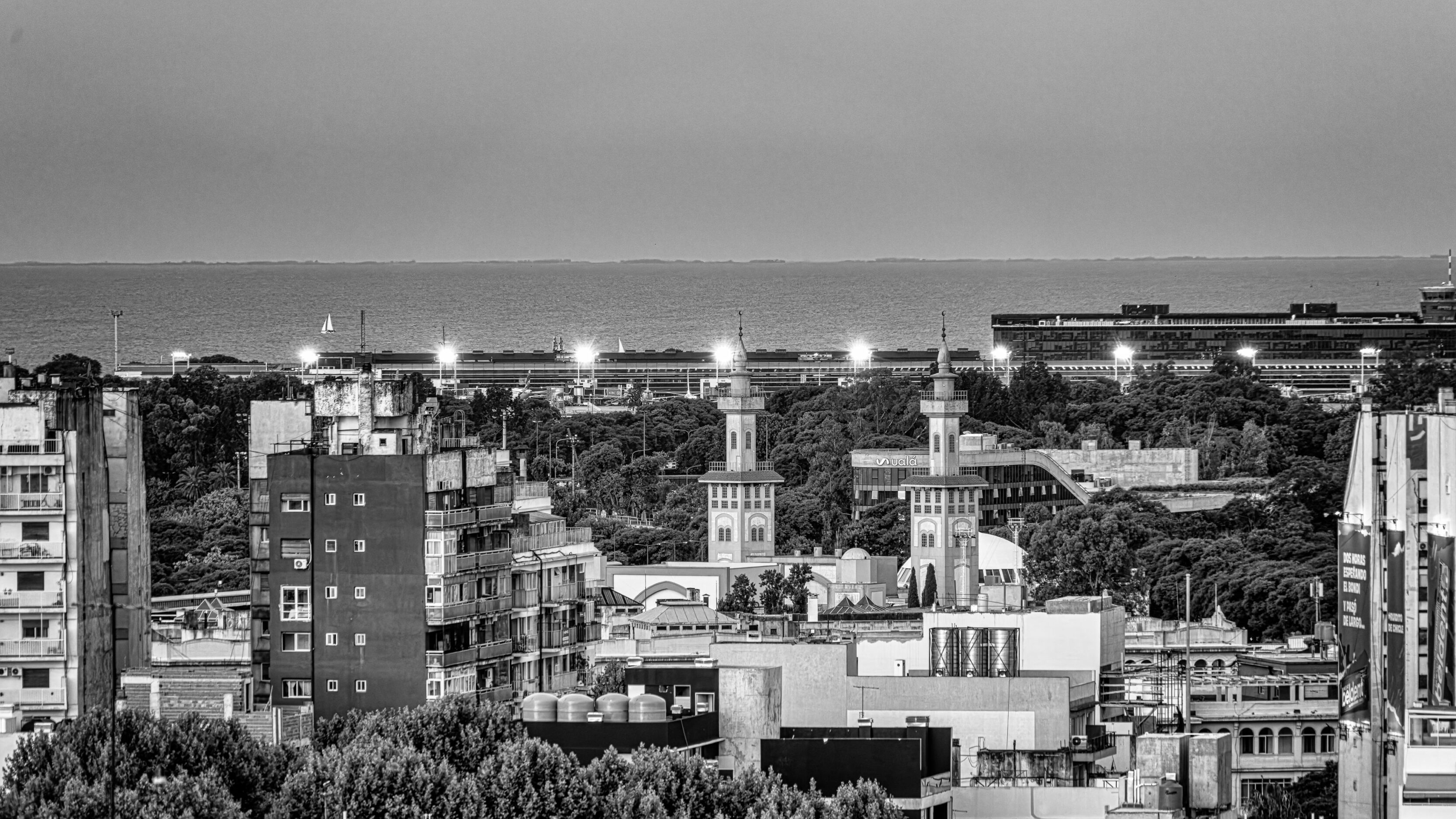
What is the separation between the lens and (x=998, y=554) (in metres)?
101

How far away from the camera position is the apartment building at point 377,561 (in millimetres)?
56625

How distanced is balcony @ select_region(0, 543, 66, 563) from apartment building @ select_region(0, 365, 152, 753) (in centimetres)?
1

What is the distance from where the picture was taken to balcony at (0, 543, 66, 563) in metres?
57.1

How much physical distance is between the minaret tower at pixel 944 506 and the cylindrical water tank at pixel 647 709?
4740cm

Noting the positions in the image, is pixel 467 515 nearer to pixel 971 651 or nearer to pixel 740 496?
pixel 971 651

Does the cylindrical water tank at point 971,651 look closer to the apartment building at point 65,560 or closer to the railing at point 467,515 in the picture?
the railing at point 467,515

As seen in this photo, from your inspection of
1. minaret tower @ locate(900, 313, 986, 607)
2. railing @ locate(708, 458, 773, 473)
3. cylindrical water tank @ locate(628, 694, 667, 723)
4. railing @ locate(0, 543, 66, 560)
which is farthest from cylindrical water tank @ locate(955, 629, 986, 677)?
railing @ locate(708, 458, 773, 473)

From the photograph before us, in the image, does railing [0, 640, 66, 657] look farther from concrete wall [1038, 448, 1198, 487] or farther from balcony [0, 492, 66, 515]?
concrete wall [1038, 448, 1198, 487]

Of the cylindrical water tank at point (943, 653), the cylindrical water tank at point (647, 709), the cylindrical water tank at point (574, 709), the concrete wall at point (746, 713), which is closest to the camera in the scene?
the concrete wall at point (746, 713)

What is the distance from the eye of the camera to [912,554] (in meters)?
96.7

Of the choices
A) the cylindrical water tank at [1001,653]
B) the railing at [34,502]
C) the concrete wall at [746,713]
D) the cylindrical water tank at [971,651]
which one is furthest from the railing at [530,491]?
the concrete wall at [746,713]

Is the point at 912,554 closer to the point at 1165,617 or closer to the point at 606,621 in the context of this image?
the point at 1165,617

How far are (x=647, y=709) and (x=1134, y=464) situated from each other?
94.8 meters

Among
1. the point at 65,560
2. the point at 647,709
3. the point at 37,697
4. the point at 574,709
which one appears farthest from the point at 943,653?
the point at 65,560
